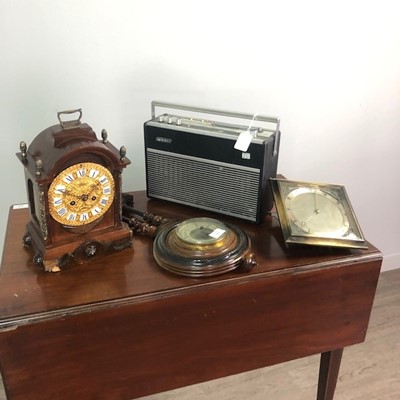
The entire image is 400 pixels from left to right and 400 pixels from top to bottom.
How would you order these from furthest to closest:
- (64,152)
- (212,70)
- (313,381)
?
(313,381), (212,70), (64,152)

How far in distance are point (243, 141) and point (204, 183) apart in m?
0.16

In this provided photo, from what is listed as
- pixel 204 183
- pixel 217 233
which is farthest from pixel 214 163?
pixel 217 233

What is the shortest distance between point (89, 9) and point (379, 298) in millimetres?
1508

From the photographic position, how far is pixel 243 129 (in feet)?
3.73

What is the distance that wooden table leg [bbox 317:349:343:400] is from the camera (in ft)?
3.88

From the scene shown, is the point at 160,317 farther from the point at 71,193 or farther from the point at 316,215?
the point at 316,215

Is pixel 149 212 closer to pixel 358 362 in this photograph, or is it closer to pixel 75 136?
pixel 75 136

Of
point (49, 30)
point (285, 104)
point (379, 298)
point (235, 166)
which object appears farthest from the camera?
point (379, 298)

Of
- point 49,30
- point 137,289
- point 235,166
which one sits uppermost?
point 49,30

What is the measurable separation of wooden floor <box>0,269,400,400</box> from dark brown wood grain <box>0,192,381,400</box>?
0.49m

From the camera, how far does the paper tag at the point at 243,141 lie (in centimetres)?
108

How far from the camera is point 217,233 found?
101 cm

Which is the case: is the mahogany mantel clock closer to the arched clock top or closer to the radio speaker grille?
the arched clock top

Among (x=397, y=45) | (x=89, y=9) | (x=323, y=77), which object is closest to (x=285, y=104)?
(x=323, y=77)
